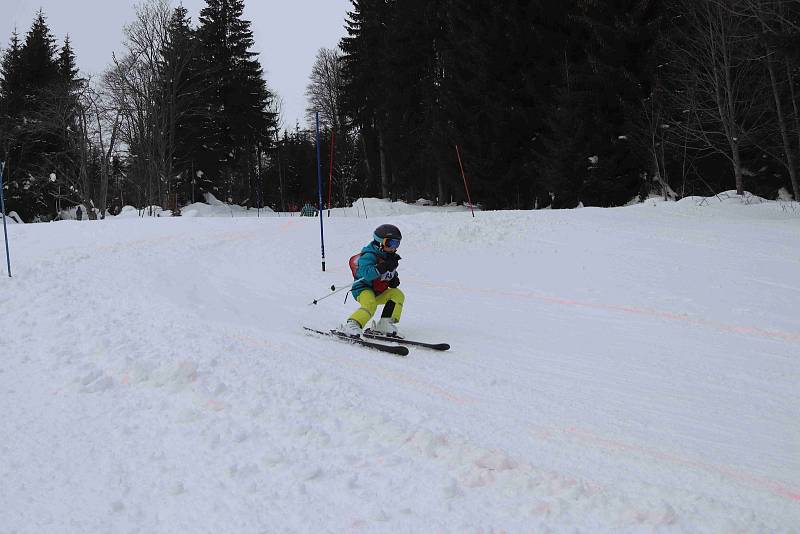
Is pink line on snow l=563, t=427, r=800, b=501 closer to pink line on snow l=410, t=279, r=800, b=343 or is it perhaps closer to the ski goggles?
the ski goggles

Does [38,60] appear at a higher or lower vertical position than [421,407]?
higher

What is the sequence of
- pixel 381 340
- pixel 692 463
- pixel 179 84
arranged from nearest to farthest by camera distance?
pixel 692 463
pixel 381 340
pixel 179 84

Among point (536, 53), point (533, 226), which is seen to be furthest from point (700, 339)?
point (536, 53)

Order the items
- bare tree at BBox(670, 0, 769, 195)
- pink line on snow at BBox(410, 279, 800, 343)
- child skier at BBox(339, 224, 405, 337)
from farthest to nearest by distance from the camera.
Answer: bare tree at BBox(670, 0, 769, 195) < child skier at BBox(339, 224, 405, 337) < pink line on snow at BBox(410, 279, 800, 343)

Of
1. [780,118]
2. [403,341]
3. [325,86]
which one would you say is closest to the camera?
[403,341]

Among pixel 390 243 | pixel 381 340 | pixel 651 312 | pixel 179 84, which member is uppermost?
pixel 179 84

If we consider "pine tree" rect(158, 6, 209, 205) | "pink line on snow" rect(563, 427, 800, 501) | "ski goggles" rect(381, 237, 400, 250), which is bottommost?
"pink line on snow" rect(563, 427, 800, 501)

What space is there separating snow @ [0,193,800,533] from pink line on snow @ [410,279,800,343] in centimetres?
5

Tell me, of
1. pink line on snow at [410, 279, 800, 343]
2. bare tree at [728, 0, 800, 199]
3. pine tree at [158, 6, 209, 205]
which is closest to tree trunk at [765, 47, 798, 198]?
bare tree at [728, 0, 800, 199]

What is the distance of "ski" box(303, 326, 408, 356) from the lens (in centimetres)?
573

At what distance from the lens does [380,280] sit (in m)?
6.67

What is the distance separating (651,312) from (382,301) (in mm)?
3811

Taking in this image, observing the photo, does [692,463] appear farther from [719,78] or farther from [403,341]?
[719,78]

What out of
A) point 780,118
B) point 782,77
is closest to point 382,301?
point 780,118
